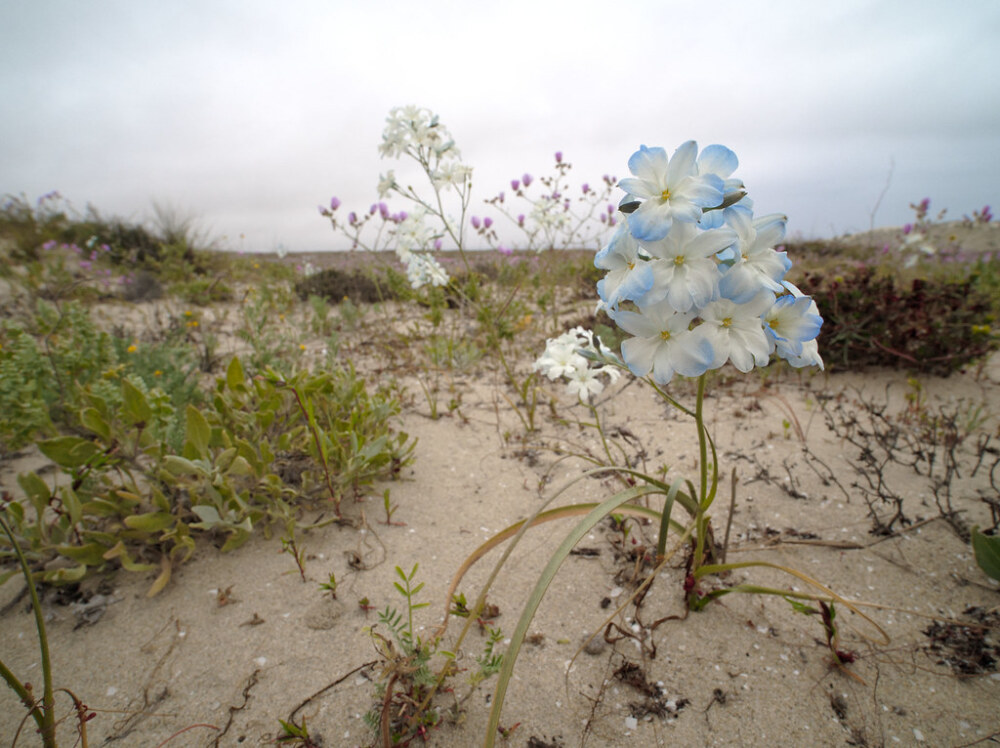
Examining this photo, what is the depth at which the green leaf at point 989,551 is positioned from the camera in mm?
1408

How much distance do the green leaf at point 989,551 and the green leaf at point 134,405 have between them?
286 cm

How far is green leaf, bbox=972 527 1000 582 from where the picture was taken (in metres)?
1.41

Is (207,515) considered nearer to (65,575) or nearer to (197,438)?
(197,438)

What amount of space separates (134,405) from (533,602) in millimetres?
1734

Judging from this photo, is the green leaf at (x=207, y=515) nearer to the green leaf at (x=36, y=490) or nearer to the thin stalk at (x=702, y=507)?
the green leaf at (x=36, y=490)

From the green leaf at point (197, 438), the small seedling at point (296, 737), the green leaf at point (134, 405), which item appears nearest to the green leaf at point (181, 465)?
the green leaf at point (197, 438)

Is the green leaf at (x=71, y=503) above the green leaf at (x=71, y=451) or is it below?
below

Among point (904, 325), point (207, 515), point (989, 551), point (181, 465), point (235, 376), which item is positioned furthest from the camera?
point (904, 325)

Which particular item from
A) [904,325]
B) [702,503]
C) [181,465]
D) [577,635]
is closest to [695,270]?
[702,503]

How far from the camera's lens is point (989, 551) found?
1417 millimetres

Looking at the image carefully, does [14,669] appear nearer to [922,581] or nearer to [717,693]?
[717,693]

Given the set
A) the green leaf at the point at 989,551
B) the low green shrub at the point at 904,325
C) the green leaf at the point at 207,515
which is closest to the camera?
the green leaf at the point at 989,551

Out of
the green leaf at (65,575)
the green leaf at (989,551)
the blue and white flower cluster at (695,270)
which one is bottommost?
the green leaf at (65,575)

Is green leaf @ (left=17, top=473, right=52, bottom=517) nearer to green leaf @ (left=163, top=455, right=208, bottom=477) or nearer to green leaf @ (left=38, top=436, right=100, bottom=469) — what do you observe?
green leaf @ (left=38, top=436, right=100, bottom=469)
